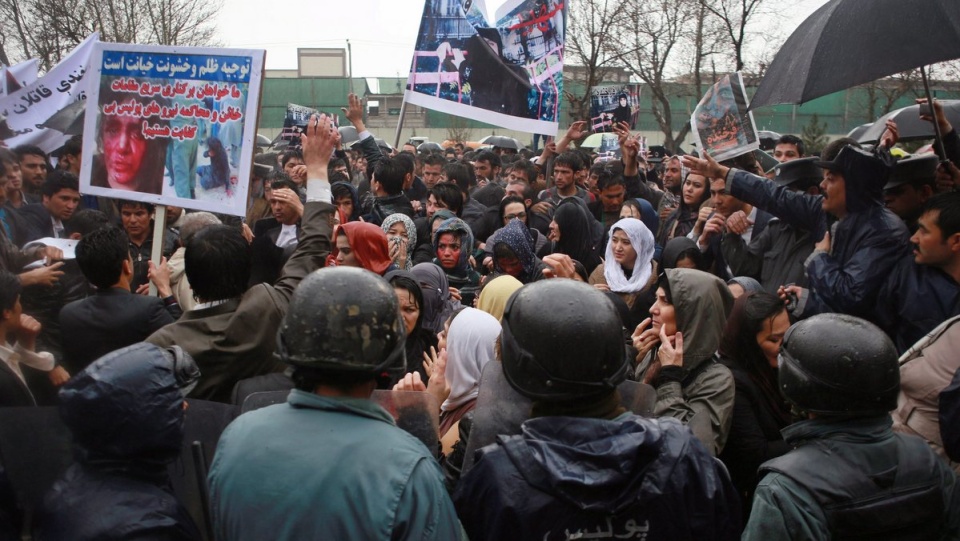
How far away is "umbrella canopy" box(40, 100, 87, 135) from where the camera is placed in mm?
8344

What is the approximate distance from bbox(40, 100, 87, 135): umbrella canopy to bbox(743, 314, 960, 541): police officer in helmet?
25.3 ft

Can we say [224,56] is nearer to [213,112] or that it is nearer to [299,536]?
[213,112]

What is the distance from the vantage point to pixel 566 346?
2195mm

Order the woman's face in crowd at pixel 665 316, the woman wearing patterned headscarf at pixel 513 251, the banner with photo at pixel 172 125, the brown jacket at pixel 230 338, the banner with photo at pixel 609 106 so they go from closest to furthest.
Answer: the brown jacket at pixel 230 338, the woman's face in crowd at pixel 665 316, the banner with photo at pixel 172 125, the woman wearing patterned headscarf at pixel 513 251, the banner with photo at pixel 609 106

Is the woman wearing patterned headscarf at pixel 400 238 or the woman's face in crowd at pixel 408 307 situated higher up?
the woman wearing patterned headscarf at pixel 400 238

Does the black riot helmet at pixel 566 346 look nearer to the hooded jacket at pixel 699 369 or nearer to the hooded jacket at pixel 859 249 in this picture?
the hooded jacket at pixel 699 369

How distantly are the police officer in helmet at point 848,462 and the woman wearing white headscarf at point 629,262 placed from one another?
10.9 ft

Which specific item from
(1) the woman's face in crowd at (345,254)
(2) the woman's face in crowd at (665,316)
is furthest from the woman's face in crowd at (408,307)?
(2) the woman's face in crowd at (665,316)

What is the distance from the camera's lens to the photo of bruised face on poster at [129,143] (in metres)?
4.77

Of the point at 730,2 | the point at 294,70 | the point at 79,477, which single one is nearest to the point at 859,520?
the point at 79,477

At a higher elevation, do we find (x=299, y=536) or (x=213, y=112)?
(x=213, y=112)

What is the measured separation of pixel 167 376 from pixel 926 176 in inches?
168

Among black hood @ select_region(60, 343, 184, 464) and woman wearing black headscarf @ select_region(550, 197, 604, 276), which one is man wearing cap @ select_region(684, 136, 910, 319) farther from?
black hood @ select_region(60, 343, 184, 464)

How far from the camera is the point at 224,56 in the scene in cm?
466
